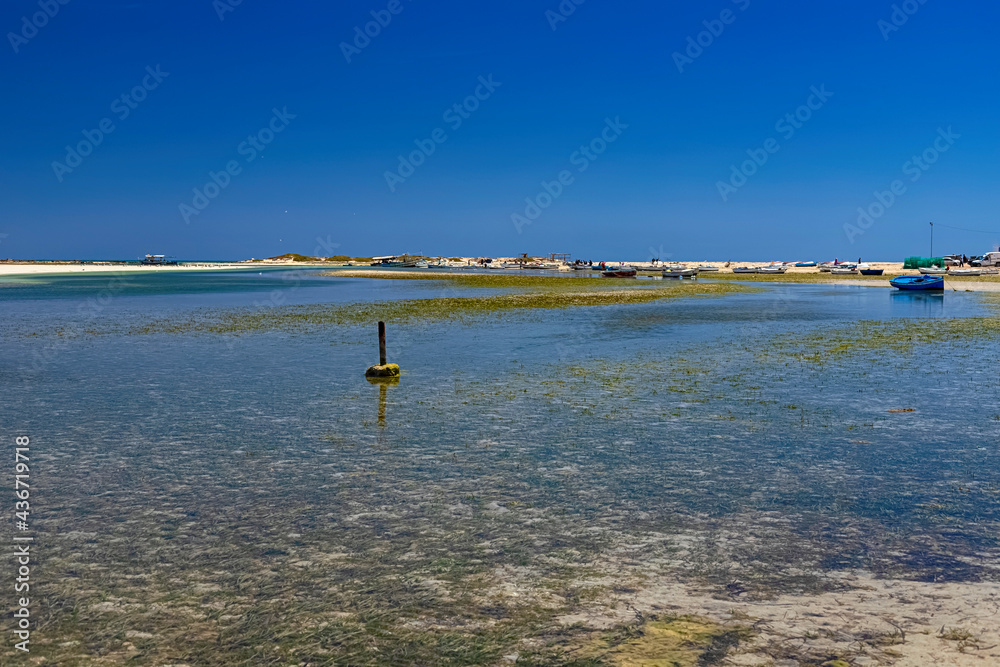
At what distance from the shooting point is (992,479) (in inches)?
486

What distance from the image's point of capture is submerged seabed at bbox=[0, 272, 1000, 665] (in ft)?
24.7

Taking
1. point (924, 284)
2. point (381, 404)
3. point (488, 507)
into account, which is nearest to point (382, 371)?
point (381, 404)

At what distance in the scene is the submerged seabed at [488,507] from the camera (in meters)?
7.54

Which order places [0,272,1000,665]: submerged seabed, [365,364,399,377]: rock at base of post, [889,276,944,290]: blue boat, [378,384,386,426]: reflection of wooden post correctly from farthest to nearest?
[889,276,944,290]: blue boat
[365,364,399,377]: rock at base of post
[378,384,386,426]: reflection of wooden post
[0,272,1000,665]: submerged seabed

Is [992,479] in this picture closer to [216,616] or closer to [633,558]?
[633,558]

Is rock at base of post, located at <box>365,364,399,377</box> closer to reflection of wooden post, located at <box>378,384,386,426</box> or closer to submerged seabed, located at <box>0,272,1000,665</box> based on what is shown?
submerged seabed, located at <box>0,272,1000,665</box>

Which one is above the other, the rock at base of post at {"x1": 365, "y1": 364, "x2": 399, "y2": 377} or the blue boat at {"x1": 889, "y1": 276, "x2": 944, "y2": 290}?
the blue boat at {"x1": 889, "y1": 276, "x2": 944, "y2": 290}

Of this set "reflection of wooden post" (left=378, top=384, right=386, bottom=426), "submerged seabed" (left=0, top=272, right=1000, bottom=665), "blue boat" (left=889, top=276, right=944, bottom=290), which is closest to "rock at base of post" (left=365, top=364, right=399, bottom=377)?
"submerged seabed" (left=0, top=272, right=1000, bottom=665)

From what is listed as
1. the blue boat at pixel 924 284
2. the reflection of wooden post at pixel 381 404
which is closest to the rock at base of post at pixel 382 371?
the reflection of wooden post at pixel 381 404

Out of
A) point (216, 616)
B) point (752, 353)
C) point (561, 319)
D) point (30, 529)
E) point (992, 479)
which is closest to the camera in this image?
point (216, 616)

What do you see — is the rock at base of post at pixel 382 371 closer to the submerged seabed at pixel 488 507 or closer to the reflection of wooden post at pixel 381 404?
the submerged seabed at pixel 488 507

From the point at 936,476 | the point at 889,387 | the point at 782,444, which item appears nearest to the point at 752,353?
the point at 889,387

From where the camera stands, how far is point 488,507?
36.7 ft

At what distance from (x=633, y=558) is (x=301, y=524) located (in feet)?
15.8
